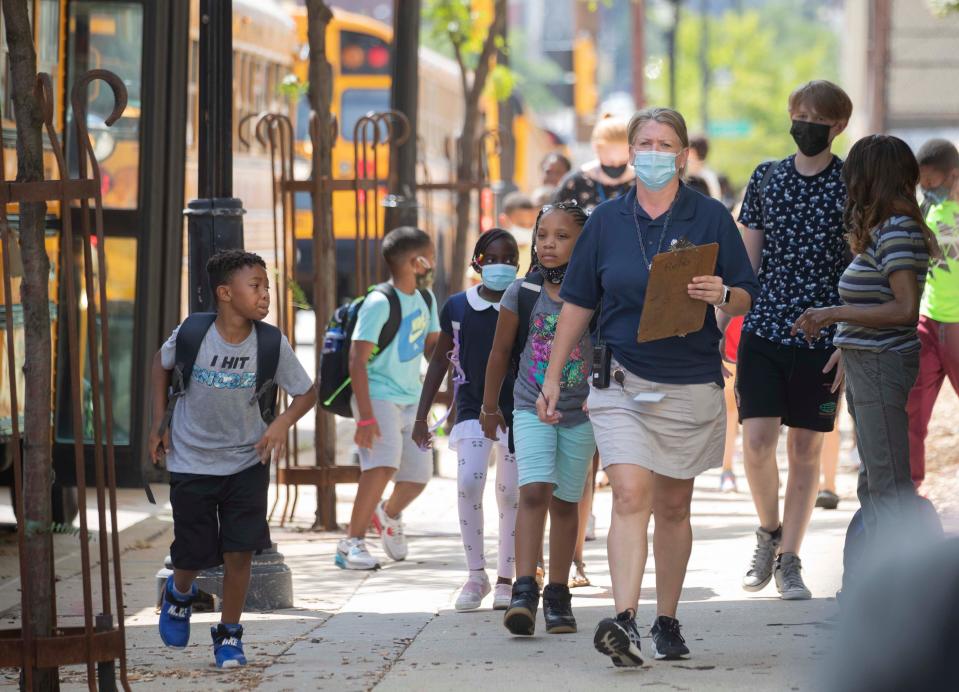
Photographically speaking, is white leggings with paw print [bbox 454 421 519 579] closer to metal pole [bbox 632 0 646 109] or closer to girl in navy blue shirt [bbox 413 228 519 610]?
girl in navy blue shirt [bbox 413 228 519 610]

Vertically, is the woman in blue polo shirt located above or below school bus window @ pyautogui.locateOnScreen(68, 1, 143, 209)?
below

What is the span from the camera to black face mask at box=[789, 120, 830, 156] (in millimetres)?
6820

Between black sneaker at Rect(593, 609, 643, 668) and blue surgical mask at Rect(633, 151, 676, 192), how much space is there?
1413 mm

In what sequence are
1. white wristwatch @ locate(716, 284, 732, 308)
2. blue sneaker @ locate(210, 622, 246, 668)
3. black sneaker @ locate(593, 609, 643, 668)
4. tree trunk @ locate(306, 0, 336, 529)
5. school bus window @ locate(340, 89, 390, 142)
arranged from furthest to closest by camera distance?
school bus window @ locate(340, 89, 390, 142), tree trunk @ locate(306, 0, 336, 529), blue sneaker @ locate(210, 622, 246, 668), white wristwatch @ locate(716, 284, 732, 308), black sneaker @ locate(593, 609, 643, 668)

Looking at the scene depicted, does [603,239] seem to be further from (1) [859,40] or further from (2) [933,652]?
(1) [859,40]

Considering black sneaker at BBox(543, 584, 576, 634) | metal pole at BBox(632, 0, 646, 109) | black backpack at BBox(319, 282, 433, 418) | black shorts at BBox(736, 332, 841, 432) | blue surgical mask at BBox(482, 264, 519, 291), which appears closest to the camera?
black sneaker at BBox(543, 584, 576, 634)

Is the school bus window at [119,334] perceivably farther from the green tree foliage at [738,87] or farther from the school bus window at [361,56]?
the green tree foliage at [738,87]

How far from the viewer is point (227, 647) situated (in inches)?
237

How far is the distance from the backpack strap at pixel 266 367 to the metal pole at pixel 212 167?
1.23 m

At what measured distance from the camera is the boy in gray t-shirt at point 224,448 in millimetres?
6043

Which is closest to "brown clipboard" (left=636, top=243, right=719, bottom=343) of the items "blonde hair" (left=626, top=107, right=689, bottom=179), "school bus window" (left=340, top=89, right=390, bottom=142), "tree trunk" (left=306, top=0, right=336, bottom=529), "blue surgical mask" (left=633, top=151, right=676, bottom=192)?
"blue surgical mask" (left=633, top=151, right=676, bottom=192)

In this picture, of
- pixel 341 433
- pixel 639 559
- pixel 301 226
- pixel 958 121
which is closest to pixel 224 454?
pixel 639 559

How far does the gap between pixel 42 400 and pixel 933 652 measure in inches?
149

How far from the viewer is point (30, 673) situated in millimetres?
5145
